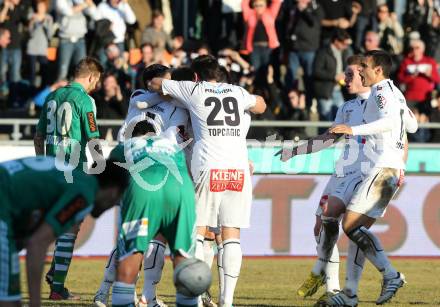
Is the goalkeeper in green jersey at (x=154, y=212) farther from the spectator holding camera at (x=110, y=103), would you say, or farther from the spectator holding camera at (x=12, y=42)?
the spectator holding camera at (x=12, y=42)

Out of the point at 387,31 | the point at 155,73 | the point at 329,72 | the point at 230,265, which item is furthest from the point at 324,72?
the point at 230,265

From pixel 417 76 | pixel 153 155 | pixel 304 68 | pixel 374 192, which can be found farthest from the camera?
pixel 304 68

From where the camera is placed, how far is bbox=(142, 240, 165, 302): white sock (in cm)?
1202

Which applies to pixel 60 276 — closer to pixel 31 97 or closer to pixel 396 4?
pixel 31 97

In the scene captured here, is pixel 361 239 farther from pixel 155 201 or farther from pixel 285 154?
pixel 155 201

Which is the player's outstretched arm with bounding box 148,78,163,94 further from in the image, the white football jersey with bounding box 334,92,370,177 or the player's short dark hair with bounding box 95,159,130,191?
the player's short dark hair with bounding box 95,159,130,191

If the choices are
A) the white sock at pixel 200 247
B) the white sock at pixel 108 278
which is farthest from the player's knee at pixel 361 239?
the white sock at pixel 108 278

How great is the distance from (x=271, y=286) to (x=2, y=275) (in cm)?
706

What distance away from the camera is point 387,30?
76.2 ft

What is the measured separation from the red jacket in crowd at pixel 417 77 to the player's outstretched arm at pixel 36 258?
1439cm

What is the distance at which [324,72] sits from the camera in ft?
70.5

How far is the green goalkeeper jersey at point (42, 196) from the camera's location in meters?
A: 8.34

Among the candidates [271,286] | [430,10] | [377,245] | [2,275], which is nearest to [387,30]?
[430,10]

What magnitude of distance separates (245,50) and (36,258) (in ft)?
47.4
